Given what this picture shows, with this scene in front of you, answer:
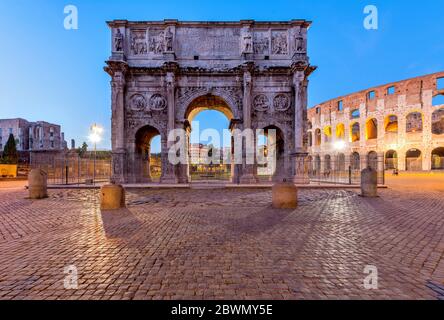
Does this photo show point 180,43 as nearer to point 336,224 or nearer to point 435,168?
point 336,224

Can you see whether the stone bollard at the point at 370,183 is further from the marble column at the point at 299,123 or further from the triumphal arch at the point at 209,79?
the triumphal arch at the point at 209,79

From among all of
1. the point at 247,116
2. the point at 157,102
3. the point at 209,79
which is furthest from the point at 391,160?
the point at 157,102

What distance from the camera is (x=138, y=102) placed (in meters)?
18.0

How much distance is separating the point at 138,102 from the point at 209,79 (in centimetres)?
653

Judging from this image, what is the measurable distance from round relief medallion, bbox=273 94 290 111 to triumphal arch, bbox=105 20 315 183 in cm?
8

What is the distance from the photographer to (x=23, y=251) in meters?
3.82

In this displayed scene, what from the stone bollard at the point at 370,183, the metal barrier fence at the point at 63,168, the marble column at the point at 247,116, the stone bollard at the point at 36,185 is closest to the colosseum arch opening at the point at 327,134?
the marble column at the point at 247,116

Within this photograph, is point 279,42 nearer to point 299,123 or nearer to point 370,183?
point 299,123

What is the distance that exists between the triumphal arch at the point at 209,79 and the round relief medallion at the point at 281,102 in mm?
85

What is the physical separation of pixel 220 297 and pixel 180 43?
65.7 feet

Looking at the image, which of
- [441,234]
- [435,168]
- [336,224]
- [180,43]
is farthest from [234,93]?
[435,168]

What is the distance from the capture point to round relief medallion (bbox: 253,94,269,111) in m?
18.2

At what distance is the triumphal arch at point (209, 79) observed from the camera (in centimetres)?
1748

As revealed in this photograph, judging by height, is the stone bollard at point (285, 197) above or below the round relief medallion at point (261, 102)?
below
